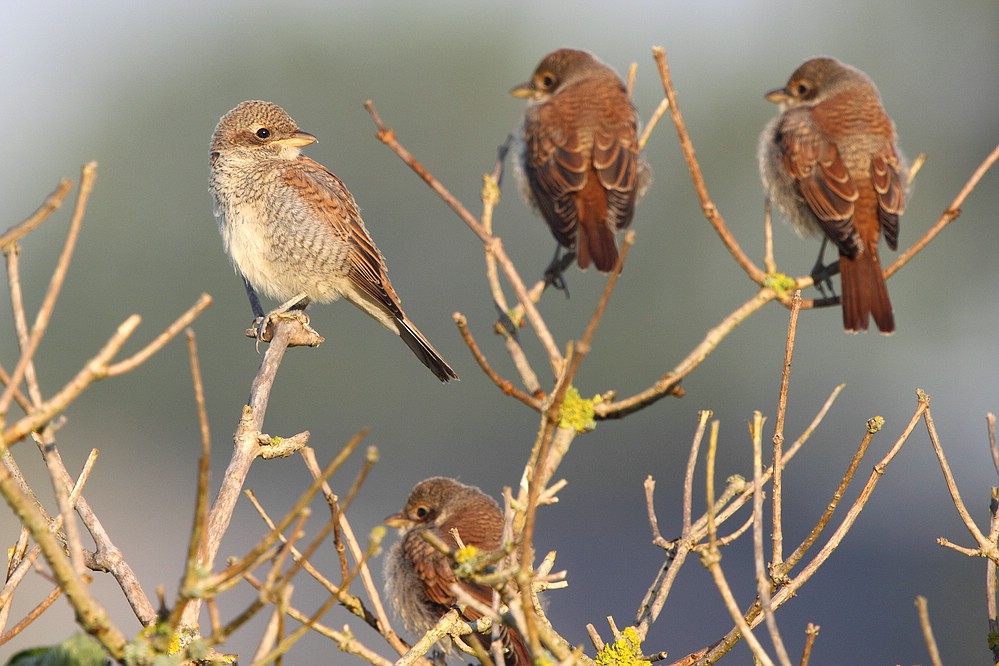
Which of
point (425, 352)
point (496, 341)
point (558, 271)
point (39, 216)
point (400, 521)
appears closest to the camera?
point (39, 216)

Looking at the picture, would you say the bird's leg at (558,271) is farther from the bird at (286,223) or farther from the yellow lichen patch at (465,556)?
the bird at (286,223)

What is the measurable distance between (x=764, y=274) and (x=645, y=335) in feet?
74.5

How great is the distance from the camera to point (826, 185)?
13.5 feet

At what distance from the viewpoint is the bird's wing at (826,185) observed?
13.4ft

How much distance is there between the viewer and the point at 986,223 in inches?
1201

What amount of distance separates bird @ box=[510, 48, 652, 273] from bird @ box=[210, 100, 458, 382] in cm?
208

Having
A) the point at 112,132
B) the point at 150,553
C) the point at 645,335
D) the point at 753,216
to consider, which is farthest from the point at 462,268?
the point at 112,132

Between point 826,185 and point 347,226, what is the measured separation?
9.49 ft

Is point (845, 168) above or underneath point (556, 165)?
underneath

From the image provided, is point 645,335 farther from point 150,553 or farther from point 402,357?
point 150,553

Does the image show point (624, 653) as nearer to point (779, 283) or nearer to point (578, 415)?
point (578, 415)

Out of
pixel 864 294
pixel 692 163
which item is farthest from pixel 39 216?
pixel 864 294

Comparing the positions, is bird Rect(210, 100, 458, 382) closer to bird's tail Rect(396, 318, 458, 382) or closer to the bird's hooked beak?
bird's tail Rect(396, 318, 458, 382)

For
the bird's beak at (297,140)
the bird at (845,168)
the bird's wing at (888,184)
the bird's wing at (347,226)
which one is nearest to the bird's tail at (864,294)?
the bird at (845,168)
